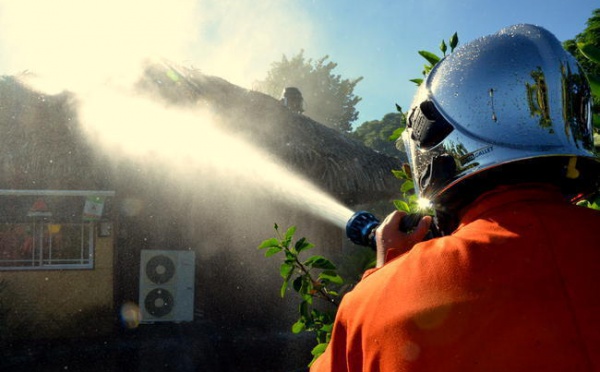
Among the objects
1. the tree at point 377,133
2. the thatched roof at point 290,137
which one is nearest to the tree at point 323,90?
the tree at point 377,133

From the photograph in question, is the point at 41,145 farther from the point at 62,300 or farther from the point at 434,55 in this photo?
the point at 434,55

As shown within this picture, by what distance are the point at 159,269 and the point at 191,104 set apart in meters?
3.04

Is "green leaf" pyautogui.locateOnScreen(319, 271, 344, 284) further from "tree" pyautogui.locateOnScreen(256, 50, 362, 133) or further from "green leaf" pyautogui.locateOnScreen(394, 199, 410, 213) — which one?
"tree" pyautogui.locateOnScreen(256, 50, 362, 133)

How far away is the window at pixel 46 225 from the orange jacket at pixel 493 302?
783cm

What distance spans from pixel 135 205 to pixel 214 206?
4.72 feet

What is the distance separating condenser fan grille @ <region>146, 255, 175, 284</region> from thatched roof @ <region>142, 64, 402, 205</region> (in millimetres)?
2636

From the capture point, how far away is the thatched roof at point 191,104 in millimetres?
8242

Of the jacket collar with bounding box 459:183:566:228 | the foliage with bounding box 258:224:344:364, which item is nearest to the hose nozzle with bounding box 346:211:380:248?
the jacket collar with bounding box 459:183:566:228

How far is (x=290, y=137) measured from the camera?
9.69 metres

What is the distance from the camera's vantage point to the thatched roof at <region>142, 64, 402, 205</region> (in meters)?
9.25

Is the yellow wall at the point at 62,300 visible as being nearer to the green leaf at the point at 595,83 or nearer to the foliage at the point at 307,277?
the foliage at the point at 307,277

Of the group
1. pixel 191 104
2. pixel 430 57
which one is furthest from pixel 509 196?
pixel 191 104

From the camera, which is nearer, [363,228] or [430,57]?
[363,228]

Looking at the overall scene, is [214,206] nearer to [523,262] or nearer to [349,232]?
[349,232]
